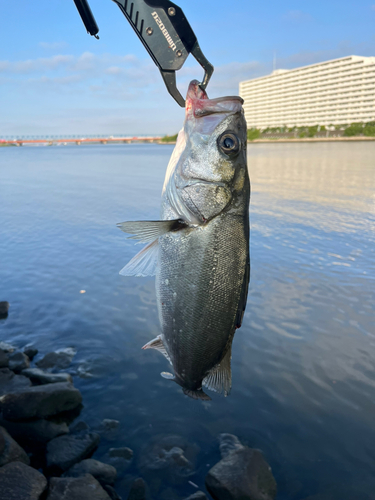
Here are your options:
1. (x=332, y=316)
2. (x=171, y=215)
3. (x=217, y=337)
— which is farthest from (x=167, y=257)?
(x=332, y=316)

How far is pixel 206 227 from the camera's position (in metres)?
2.82

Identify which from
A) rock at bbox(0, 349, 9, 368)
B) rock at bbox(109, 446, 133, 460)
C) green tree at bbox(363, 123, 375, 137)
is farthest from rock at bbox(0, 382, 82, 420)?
green tree at bbox(363, 123, 375, 137)

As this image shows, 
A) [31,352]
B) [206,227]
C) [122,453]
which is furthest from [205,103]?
[31,352]

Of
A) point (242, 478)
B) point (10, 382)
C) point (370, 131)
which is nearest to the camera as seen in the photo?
point (242, 478)

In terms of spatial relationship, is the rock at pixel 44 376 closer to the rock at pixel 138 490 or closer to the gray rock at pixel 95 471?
the gray rock at pixel 95 471

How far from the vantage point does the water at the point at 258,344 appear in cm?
585

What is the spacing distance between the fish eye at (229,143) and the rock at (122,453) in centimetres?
498

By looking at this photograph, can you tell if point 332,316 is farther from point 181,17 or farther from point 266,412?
point 181,17

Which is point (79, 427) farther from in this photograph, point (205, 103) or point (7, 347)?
point (205, 103)

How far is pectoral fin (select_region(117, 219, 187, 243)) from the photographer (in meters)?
2.78

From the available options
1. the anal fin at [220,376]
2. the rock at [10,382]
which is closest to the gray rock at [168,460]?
the rock at [10,382]

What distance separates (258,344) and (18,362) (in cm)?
504

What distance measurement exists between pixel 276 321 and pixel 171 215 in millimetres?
6918

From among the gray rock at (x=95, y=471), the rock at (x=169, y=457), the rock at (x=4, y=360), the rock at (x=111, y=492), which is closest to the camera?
the rock at (x=111, y=492)
